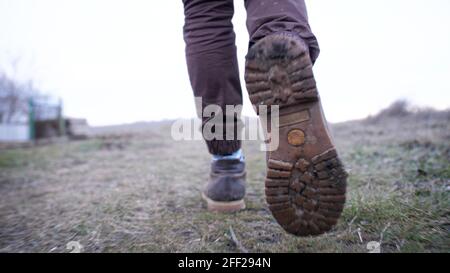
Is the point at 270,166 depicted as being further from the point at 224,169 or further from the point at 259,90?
the point at 224,169

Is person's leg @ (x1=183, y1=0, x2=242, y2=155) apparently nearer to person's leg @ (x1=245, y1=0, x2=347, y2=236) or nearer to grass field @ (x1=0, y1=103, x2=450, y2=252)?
person's leg @ (x1=245, y1=0, x2=347, y2=236)

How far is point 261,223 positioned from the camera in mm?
1154

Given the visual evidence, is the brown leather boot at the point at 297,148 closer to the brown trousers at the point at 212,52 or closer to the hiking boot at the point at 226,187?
the brown trousers at the point at 212,52

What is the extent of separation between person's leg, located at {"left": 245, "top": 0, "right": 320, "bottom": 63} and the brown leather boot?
6cm

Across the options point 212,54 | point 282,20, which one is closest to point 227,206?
point 212,54

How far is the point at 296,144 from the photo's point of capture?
0.80 metres

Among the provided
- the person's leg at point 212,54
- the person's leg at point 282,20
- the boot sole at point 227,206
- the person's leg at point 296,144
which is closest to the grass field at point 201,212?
the boot sole at point 227,206

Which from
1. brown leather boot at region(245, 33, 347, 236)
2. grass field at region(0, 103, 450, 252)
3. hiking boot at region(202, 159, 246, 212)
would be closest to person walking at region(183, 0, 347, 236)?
brown leather boot at region(245, 33, 347, 236)

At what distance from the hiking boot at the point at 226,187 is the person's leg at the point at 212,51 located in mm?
274

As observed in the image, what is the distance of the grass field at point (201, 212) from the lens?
962 mm

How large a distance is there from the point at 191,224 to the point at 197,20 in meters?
0.69

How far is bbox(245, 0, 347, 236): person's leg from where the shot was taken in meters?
0.77

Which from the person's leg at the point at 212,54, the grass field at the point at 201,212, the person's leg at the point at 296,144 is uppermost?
the person's leg at the point at 212,54
